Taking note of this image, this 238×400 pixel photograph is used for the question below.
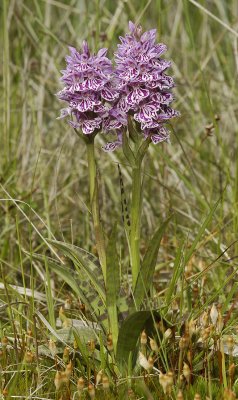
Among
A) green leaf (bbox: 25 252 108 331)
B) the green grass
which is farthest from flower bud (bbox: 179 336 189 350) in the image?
green leaf (bbox: 25 252 108 331)

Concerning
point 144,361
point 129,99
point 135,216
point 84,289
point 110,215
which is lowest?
point 144,361

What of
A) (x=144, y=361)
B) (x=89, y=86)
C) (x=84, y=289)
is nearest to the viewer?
(x=144, y=361)

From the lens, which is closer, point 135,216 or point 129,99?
point 129,99

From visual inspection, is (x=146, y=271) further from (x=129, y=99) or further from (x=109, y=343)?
(x=129, y=99)

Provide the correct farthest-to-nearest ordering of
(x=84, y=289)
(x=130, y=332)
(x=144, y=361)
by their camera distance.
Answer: (x=84, y=289) < (x=130, y=332) < (x=144, y=361)

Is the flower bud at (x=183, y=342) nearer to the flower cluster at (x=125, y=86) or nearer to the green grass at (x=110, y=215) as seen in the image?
the green grass at (x=110, y=215)

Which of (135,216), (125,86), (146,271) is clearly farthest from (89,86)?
(146,271)

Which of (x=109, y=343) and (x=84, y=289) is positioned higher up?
(x=84, y=289)
